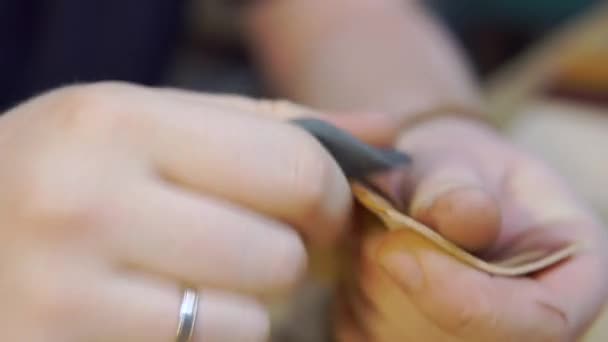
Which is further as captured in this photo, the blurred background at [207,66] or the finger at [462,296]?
the blurred background at [207,66]

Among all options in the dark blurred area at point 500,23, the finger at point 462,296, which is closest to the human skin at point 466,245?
the finger at point 462,296

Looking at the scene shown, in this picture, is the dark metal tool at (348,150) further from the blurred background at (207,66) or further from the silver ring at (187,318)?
the blurred background at (207,66)

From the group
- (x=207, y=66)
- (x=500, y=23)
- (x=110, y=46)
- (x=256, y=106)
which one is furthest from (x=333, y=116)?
(x=500, y=23)

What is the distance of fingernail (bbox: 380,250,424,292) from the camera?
0.35m

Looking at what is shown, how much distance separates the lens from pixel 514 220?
417 mm

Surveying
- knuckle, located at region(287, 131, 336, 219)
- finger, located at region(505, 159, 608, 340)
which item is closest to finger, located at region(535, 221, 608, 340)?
finger, located at region(505, 159, 608, 340)

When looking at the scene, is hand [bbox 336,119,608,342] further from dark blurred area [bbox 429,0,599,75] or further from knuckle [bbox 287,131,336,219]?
dark blurred area [bbox 429,0,599,75]

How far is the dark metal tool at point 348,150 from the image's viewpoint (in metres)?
0.35

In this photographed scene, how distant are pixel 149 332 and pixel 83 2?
37 centimetres

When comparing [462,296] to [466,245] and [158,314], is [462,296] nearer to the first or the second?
[466,245]

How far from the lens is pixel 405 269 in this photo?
1.15ft

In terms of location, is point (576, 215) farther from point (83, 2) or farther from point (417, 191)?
point (83, 2)

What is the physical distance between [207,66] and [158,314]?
52cm

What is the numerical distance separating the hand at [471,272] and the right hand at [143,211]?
5 cm
